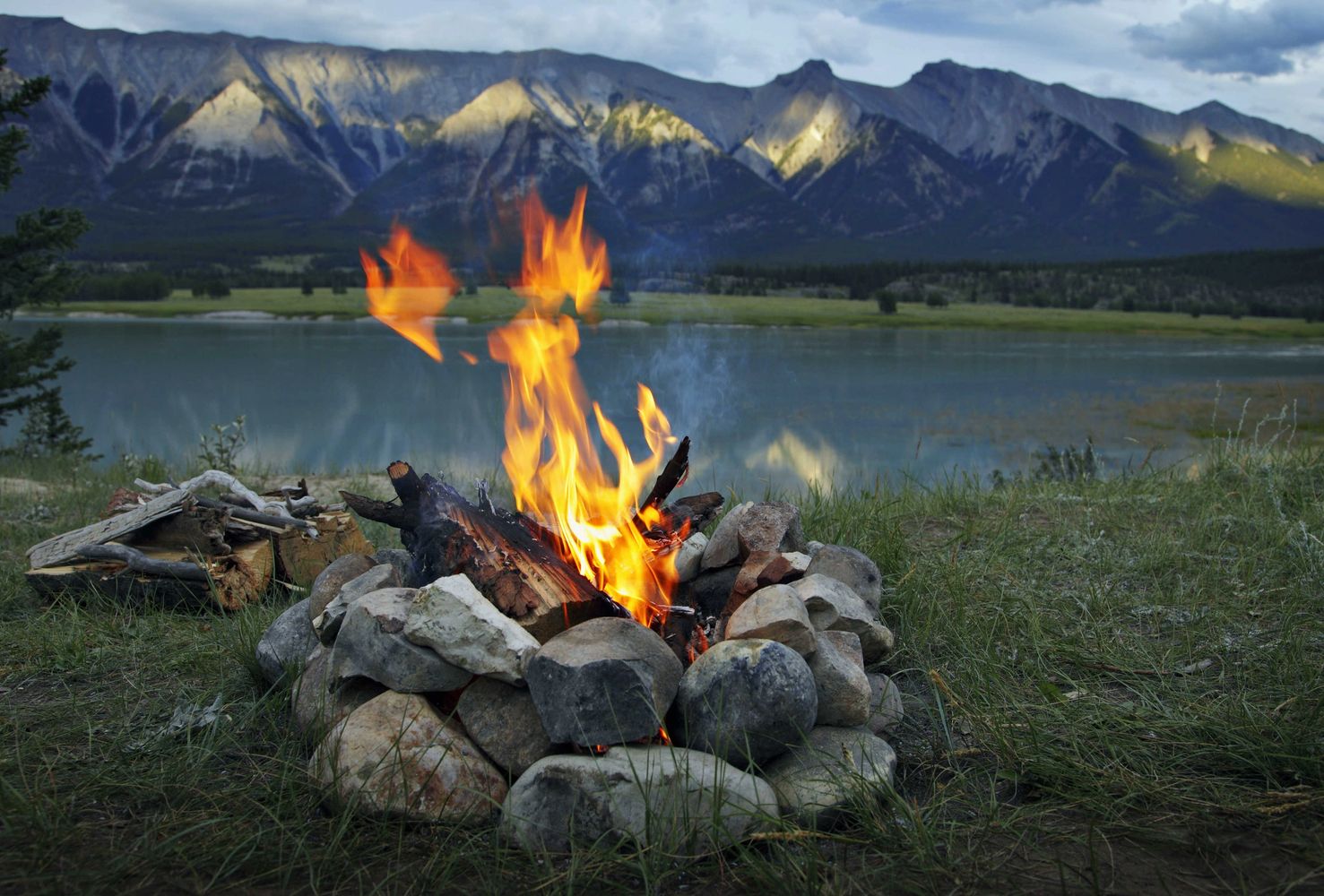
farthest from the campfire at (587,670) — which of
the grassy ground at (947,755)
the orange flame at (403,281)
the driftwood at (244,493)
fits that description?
the driftwood at (244,493)

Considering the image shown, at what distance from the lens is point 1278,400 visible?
75.9ft

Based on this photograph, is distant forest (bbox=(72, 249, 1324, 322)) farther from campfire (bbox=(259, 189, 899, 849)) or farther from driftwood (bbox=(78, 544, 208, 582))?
campfire (bbox=(259, 189, 899, 849))

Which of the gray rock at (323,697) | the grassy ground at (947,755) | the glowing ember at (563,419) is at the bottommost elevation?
the grassy ground at (947,755)

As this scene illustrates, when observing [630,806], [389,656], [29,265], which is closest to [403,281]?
[389,656]

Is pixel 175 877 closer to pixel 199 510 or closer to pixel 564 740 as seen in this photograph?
pixel 564 740

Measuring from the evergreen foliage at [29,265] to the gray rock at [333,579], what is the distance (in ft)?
37.1

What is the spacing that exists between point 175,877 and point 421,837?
725mm

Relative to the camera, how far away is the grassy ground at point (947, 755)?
3045 mm

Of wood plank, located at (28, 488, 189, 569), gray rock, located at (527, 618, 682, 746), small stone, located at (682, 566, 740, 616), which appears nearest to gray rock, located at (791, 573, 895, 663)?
small stone, located at (682, 566, 740, 616)

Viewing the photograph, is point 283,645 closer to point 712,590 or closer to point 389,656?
point 389,656

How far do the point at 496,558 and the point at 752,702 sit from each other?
4.40ft

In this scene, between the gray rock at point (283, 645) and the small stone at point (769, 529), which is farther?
the small stone at point (769, 529)

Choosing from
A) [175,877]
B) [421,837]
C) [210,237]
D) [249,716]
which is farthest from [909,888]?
[210,237]

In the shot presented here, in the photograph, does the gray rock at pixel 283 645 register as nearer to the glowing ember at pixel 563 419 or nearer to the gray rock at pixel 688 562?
the glowing ember at pixel 563 419
